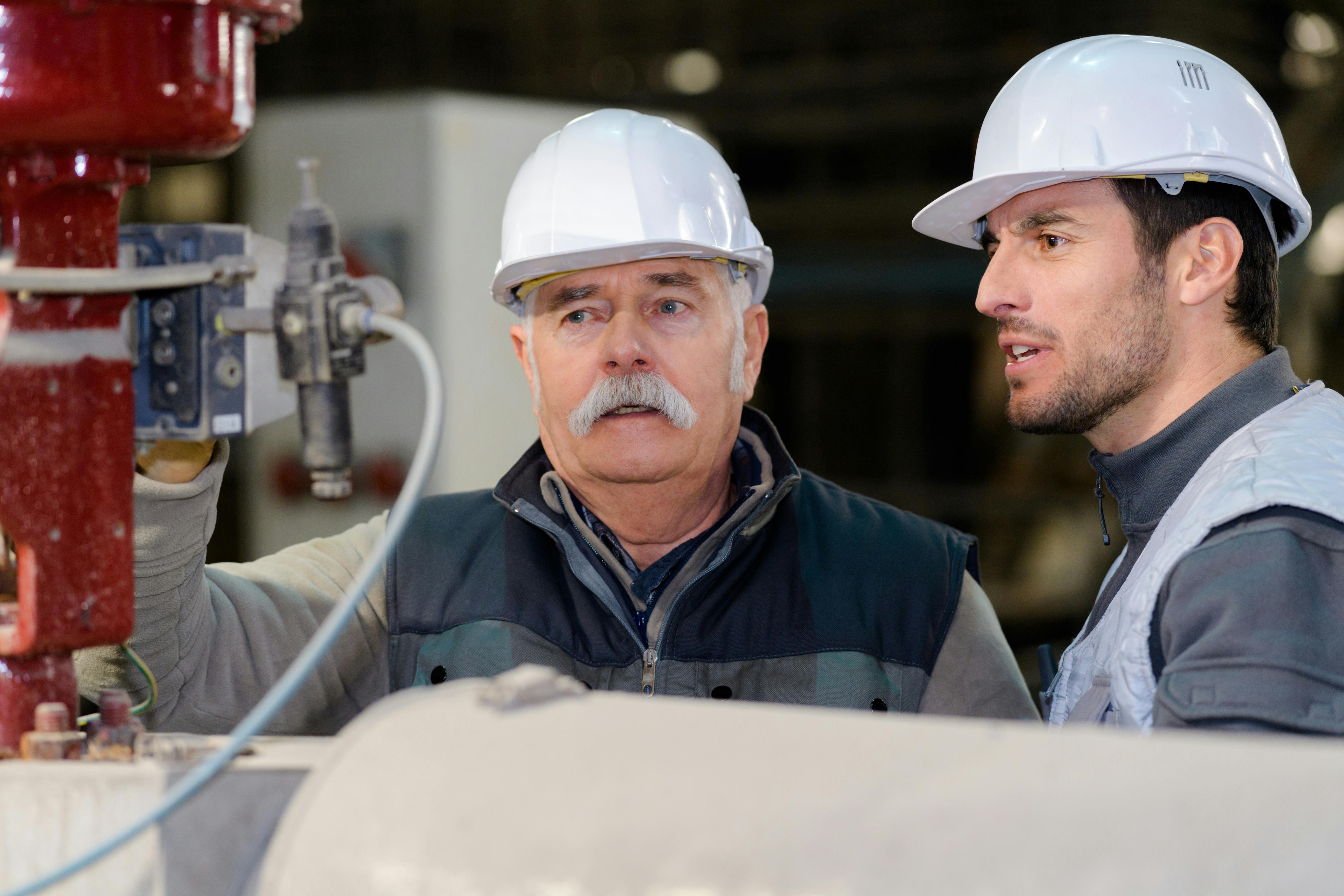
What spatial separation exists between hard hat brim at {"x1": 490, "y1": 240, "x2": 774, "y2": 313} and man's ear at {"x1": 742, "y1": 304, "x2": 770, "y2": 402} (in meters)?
0.12

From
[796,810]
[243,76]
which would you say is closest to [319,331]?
[243,76]

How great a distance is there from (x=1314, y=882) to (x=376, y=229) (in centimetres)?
411

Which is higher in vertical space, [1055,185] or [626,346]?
[1055,185]

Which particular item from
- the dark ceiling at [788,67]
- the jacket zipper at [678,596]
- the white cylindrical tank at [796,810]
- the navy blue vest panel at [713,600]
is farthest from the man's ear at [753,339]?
the dark ceiling at [788,67]

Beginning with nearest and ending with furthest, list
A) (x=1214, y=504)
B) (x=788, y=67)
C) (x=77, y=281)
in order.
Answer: (x=77, y=281) → (x=1214, y=504) → (x=788, y=67)

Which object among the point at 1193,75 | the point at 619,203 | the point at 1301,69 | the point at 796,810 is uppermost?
the point at 1301,69

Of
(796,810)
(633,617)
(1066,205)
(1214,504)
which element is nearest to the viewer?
(796,810)

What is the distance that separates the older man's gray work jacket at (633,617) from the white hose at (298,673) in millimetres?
834

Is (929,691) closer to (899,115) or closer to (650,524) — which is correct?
(650,524)

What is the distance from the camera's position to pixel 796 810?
2.83ft

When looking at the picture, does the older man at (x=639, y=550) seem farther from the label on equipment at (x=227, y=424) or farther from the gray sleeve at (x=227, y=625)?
the label on equipment at (x=227, y=424)

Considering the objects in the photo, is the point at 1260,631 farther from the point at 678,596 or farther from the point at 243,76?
the point at 243,76

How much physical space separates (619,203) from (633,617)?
626mm

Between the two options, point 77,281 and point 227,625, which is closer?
point 77,281
